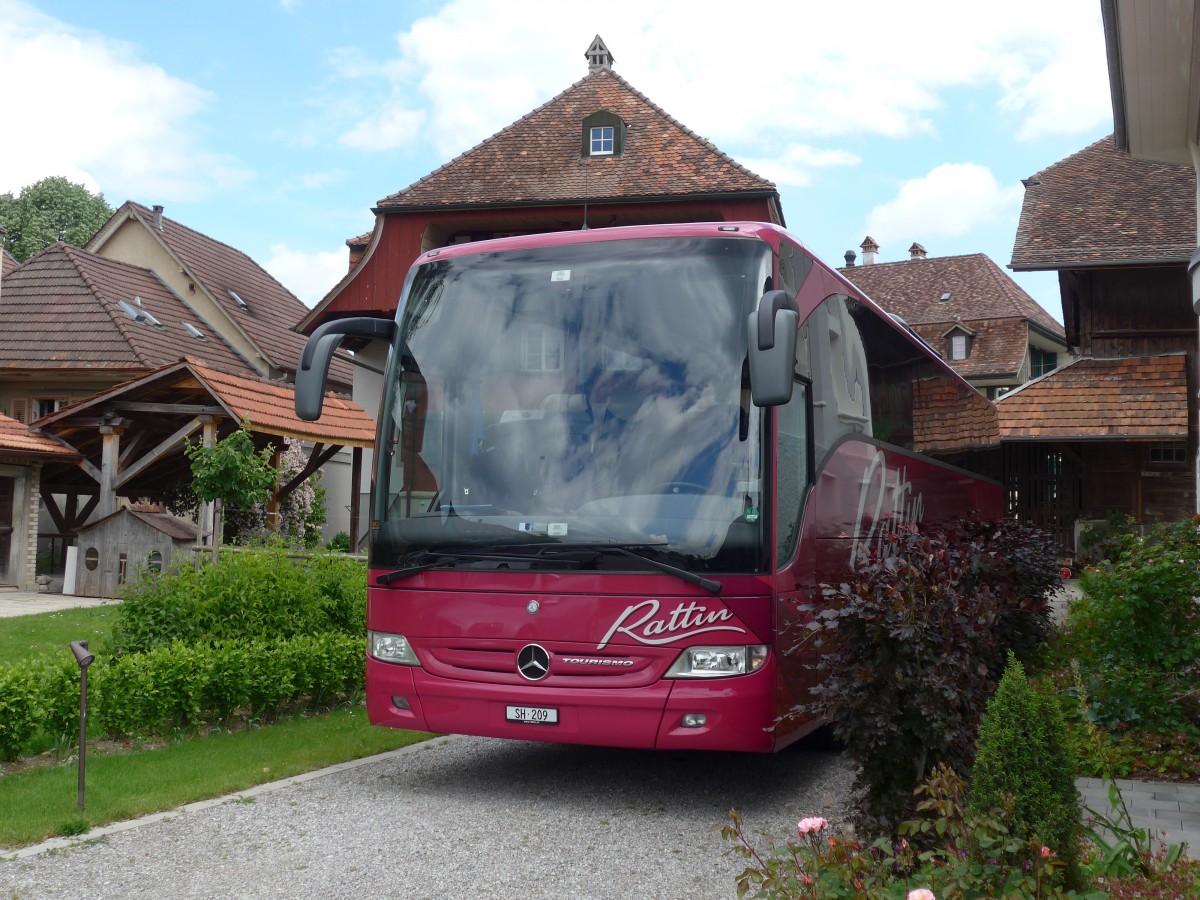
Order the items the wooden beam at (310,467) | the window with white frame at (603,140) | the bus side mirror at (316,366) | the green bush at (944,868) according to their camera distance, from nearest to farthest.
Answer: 1. the green bush at (944,868)
2. the bus side mirror at (316,366)
3. the wooden beam at (310,467)
4. the window with white frame at (603,140)

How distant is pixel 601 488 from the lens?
6941 mm

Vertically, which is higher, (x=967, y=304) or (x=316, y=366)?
(x=967, y=304)

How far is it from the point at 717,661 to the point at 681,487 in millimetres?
983

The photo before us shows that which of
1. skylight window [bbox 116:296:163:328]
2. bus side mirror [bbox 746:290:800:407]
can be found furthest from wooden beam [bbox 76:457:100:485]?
bus side mirror [bbox 746:290:800:407]

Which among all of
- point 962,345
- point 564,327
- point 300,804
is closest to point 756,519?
point 564,327

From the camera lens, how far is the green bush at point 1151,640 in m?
8.02

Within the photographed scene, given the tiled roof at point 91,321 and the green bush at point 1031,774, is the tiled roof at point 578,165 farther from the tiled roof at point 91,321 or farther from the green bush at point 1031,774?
the green bush at point 1031,774

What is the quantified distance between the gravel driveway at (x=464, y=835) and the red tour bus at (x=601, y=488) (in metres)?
0.50

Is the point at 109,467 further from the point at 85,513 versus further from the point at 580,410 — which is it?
the point at 580,410

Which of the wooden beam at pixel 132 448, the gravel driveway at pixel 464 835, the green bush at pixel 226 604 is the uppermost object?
the wooden beam at pixel 132 448

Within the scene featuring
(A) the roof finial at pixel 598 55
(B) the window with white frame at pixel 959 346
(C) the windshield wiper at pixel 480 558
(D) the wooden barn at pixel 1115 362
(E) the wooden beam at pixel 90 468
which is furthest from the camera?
(B) the window with white frame at pixel 959 346

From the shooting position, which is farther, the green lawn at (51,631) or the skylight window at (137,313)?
the skylight window at (137,313)

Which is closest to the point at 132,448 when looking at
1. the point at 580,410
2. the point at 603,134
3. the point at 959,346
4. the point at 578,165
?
the point at 578,165

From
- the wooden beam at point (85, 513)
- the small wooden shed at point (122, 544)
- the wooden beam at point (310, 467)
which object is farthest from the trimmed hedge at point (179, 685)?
the wooden beam at point (85, 513)
